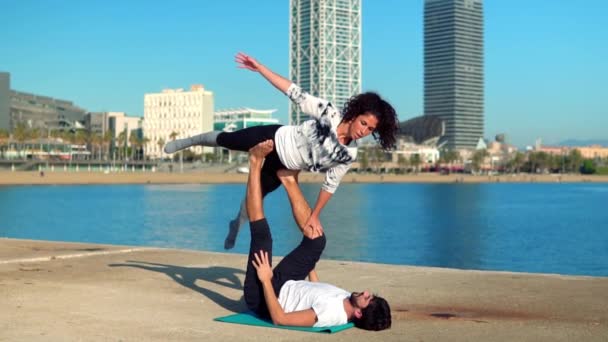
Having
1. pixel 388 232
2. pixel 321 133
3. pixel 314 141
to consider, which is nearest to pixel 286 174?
pixel 314 141

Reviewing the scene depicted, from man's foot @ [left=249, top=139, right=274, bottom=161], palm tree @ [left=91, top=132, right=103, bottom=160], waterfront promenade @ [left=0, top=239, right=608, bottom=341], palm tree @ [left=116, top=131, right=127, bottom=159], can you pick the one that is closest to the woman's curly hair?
man's foot @ [left=249, top=139, right=274, bottom=161]

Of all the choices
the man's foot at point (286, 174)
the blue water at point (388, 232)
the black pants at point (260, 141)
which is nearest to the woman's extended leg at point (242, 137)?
the black pants at point (260, 141)

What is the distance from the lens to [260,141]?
7.62 m

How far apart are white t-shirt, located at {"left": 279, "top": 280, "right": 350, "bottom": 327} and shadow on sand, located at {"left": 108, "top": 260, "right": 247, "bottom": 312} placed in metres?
0.88

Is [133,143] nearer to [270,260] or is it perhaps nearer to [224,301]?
[224,301]

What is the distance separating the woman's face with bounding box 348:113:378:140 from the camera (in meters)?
7.23

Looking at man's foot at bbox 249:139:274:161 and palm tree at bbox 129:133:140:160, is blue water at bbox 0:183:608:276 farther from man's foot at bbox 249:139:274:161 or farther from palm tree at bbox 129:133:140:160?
palm tree at bbox 129:133:140:160

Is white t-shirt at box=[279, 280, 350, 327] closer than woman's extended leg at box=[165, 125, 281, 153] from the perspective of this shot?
Yes

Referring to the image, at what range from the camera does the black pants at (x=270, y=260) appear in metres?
7.48

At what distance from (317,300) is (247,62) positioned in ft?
7.53

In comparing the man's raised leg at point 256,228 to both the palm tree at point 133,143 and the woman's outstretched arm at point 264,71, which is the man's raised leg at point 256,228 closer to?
the woman's outstretched arm at point 264,71

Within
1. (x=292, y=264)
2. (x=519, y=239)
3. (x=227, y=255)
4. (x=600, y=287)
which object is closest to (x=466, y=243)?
(x=519, y=239)

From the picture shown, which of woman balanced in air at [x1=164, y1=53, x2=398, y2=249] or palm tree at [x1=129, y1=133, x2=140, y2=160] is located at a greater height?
palm tree at [x1=129, y1=133, x2=140, y2=160]

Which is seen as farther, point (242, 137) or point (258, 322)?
point (242, 137)
